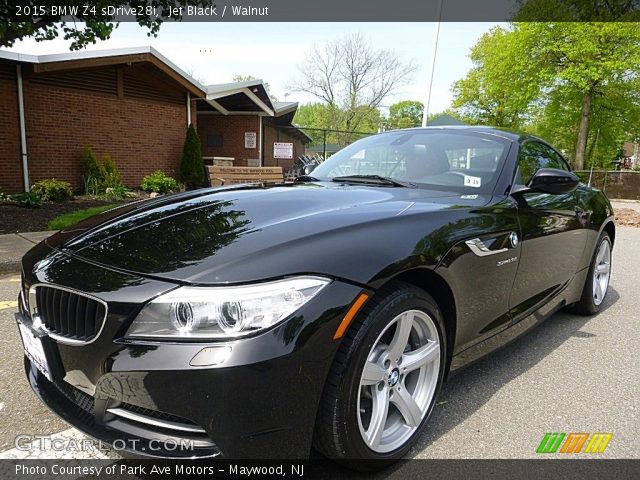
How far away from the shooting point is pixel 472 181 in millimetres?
2852

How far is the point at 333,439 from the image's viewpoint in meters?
1.65

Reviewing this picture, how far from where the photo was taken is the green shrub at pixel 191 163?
1370 cm

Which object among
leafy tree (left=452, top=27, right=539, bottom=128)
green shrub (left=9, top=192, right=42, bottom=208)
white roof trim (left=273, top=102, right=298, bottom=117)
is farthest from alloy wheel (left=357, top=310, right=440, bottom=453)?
leafy tree (left=452, top=27, right=539, bottom=128)

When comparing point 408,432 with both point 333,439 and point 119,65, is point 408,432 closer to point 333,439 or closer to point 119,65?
point 333,439

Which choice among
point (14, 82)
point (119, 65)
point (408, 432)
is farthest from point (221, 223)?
point (119, 65)

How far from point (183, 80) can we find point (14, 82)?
14.2 ft

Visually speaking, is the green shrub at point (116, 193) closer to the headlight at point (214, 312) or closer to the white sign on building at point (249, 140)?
the white sign on building at point (249, 140)

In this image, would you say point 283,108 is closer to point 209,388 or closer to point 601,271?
point 601,271

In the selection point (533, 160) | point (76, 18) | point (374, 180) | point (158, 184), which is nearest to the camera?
point (374, 180)

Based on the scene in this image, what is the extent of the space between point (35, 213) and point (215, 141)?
38.8 feet

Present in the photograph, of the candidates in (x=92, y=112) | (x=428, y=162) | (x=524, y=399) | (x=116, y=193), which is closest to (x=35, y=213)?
(x=116, y=193)

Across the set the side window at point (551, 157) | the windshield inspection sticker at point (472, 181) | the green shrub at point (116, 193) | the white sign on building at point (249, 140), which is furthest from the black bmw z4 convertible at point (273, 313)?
the white sign on building at point (249, 140)

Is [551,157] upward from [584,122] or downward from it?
downward

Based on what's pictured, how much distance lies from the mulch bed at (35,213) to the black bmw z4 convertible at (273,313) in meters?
5.71
